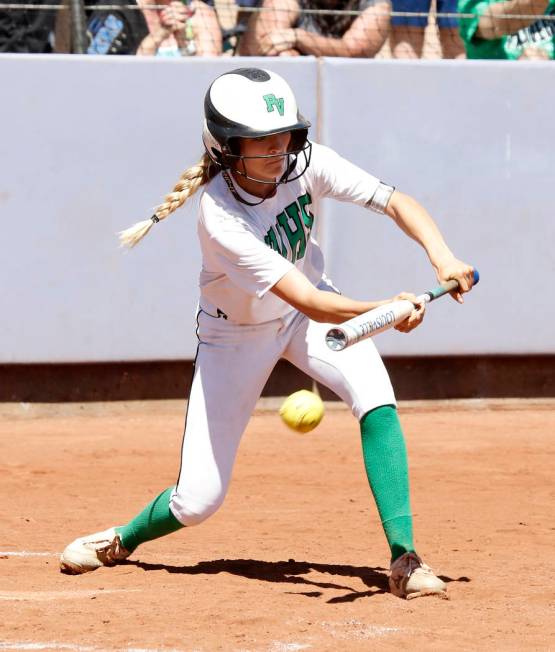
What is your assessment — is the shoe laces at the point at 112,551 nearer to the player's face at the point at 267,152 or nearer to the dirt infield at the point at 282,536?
the dirt infield at the point at 282,536

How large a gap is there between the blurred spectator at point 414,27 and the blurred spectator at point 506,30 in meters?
0.24

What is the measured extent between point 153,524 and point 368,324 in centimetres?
149

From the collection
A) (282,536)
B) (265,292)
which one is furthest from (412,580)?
(282,536)

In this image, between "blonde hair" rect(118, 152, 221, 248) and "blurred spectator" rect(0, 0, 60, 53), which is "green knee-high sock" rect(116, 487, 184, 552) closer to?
"blonde hair" rect(118, 152, 221, 248)

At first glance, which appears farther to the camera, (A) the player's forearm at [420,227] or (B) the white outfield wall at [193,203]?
(B) the white outfield wall at [193,203]

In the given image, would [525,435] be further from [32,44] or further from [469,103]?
[32,44]

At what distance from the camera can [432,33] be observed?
9438 mm

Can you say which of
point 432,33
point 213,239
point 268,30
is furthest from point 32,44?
point 213,239

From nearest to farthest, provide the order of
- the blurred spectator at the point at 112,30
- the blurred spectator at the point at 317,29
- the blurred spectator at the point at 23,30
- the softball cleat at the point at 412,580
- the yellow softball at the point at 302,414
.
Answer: the softball cleat at the point at 412,580 → the yellow softball at the point at 302,414 → the blurred spectator at the point at 23,30 → the blurred spectator at the point at 112,30 → the blurred spectator at the point at 317,29

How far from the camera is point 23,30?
8.66 m

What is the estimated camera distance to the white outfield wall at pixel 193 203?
27.7 feet

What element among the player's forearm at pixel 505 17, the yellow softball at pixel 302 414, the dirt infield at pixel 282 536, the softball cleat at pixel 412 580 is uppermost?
the player's forearm at pixel 505 17

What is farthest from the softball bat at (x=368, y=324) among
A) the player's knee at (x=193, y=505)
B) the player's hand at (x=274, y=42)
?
the player's hand at (x=274, y=42)

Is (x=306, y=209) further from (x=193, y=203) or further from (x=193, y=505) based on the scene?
(x=193, y=203)
